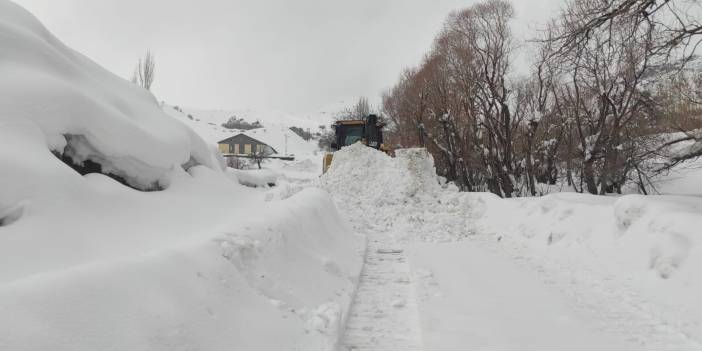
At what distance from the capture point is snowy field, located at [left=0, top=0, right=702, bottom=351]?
7.47ft

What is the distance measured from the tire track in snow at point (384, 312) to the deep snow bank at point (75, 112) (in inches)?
124

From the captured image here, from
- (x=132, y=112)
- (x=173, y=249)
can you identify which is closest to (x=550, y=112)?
(x=132, y=112)

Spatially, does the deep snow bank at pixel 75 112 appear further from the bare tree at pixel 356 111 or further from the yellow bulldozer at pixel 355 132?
the bare tree at pixel 356 111

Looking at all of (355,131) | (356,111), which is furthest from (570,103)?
(356,111)

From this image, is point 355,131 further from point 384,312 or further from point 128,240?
point 128,240

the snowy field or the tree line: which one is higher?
the tree line

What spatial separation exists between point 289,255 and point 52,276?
2378mm

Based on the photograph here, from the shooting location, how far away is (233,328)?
265 centimetres

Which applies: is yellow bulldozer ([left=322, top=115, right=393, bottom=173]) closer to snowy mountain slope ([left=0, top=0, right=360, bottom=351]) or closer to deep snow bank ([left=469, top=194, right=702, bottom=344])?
deep snow bank ([left=469, top=194, right=702, bottom=344])

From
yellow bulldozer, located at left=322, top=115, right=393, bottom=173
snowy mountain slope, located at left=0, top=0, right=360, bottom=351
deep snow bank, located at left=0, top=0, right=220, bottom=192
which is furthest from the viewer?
yellow bulldozer, located at left=322, top=115, right=393, bottom=173

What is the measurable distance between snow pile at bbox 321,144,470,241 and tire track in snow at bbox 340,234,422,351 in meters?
2.75

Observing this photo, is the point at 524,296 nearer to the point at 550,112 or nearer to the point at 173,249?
the point at 173,249

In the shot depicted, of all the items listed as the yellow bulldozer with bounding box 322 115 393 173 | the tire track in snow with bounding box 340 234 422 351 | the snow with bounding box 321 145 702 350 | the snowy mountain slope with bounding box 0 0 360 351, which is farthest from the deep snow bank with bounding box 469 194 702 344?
the yellow bulldozer with bounding box 322 115 393 173

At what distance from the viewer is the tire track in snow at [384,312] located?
3223 mm
